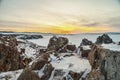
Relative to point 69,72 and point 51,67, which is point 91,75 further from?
point 51,67

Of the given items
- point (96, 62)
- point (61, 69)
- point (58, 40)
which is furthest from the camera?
point (58, 40)

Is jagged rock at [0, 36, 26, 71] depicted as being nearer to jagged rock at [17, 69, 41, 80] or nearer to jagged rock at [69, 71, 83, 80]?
jagged rock at [17, 69, 41, 80]

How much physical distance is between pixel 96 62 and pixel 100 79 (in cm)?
348

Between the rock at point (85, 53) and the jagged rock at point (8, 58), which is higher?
the rock at point (85, 53)

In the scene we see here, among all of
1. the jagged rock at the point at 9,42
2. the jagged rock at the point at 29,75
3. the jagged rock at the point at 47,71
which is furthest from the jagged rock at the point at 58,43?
the jagged rock at the point at 29,75

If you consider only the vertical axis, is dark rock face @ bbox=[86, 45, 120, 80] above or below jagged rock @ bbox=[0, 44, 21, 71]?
above

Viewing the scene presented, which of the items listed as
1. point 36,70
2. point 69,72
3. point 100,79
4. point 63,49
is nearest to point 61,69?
point 69,72

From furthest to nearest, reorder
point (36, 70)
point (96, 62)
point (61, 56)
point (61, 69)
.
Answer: point (61, 56) < point (36, 70) < point (61, 69) < point (96, 62)

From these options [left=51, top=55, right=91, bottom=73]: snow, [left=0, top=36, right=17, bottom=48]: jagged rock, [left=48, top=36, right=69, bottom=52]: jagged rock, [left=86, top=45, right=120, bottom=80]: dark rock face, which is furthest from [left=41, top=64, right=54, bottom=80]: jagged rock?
[left=0, top=36, right=17, bottom=48]: jagged rock

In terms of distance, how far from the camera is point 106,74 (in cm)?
3059

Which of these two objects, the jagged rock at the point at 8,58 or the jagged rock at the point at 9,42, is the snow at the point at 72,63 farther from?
the jagged rock at the point at 9,42

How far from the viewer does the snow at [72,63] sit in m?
36.2

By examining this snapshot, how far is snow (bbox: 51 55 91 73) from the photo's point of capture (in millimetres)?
36156

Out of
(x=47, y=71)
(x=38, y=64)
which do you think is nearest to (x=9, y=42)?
(x=38, y=64)
